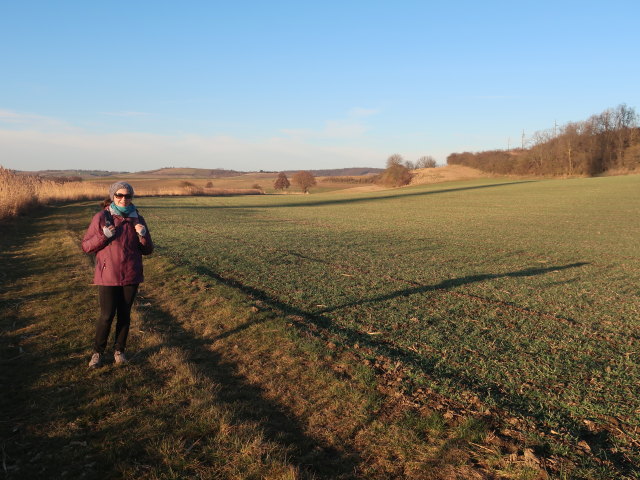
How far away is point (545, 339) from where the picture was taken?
20.6ft

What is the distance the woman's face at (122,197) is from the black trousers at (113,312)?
1.10 m

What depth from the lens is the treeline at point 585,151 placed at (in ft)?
240

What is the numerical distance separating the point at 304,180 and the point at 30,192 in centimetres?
8033

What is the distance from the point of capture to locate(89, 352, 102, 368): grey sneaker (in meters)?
5.36

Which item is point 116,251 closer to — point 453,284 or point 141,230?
point 141,230

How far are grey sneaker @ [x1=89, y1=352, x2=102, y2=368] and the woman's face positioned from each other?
6.68 ft

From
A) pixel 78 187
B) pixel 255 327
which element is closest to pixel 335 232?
pixel 255 327

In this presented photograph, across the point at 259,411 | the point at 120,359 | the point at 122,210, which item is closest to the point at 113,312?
the point at 120,359

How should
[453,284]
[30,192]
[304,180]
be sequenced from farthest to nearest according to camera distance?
[304,180] → [30,192] → [453,284]

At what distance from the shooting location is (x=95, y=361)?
17.6ft

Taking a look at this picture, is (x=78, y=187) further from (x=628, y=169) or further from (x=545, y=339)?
(x=628, y=169)

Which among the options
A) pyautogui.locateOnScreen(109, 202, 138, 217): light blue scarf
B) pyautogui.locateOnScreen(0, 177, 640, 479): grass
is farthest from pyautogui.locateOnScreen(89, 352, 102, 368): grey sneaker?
pyautogui.locateOnScreen(109, 202, 138, 217): light blue scarf

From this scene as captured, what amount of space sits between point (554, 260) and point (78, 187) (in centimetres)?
4676

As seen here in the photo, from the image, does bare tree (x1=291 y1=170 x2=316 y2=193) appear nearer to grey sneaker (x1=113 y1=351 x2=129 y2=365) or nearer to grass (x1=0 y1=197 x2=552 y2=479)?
grass (x1=0 y1=197 x2=552 y2=479)
